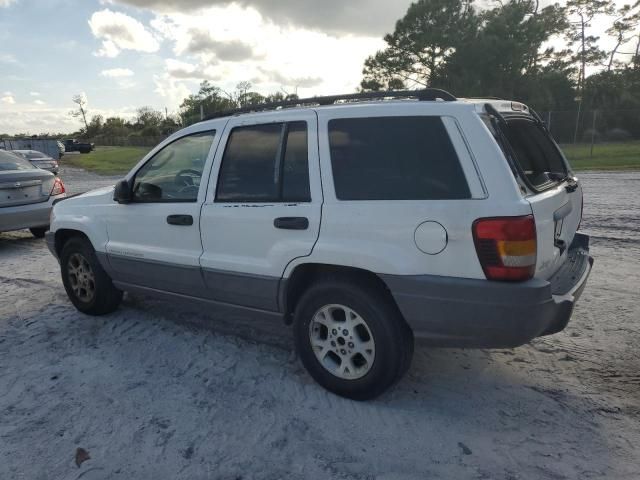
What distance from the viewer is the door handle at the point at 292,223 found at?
3.22m

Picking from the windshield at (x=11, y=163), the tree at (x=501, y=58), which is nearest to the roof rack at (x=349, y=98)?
the windshield at (x=11, y=163)

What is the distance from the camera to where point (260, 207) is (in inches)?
136

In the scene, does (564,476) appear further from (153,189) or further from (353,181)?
(153,189)

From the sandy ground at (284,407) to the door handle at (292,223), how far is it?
1107 mm

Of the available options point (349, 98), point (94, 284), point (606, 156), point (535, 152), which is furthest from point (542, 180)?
point (606, 156)

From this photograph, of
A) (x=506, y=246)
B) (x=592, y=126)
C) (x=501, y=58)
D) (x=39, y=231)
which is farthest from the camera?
(x=501, y=58)

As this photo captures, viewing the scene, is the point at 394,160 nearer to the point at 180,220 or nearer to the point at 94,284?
the point at 180,220

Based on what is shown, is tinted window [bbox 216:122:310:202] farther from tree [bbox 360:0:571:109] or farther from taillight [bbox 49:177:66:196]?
tree [bbox 360:0:571:109]

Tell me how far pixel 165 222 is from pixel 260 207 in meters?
1.01

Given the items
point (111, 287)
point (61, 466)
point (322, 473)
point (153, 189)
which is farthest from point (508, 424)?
point (111, 287)

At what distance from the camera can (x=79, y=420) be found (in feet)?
10.2

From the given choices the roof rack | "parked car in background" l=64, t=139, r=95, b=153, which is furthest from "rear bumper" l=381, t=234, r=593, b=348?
"parked car in background" l=64, t=139, r=95, b=153

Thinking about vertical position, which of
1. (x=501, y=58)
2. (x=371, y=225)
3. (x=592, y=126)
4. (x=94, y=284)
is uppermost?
(x=501, y=58)

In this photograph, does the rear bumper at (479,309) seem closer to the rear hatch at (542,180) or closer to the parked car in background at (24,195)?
the rear hatch at (542,180)
